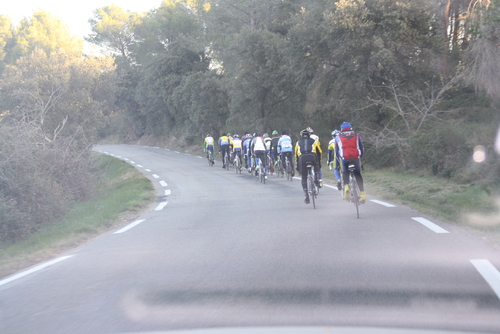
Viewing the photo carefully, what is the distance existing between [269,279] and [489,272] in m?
2.43

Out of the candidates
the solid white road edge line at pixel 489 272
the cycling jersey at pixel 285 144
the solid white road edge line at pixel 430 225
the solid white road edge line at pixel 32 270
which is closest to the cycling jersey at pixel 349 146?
the solid white road edge line at pixel 430 225

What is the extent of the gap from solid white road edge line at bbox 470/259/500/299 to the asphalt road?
1 cm

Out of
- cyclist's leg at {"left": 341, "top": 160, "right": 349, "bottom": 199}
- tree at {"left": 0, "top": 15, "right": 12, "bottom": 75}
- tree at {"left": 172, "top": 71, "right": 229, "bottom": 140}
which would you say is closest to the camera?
cyclist's leg at {"left": 341, "top": 160, "right": 349, "bottom": 199}

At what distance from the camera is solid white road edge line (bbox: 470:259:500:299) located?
205 inches

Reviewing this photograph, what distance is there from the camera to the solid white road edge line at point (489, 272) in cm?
520

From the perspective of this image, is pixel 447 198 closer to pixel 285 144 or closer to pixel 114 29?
pixel 285 144

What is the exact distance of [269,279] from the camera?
583 cm

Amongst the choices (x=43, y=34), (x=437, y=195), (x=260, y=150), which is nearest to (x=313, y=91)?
(x=260, y=150)

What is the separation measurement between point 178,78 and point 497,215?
128 ft

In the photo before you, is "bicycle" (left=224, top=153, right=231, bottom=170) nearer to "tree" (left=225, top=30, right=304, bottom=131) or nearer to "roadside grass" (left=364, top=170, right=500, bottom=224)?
"tree" (left=225, top=30, right=304, bottom=131)

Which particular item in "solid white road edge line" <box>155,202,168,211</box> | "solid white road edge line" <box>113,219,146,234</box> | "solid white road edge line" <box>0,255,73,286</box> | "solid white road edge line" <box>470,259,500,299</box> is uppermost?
"solid white road edge line" <box>470,259,500,299</box>

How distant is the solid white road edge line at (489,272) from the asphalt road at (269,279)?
10mm

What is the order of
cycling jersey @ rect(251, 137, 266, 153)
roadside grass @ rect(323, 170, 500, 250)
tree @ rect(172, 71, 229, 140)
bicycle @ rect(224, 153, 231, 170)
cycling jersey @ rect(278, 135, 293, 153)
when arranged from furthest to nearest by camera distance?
1. tree @ rect(172, 71, 229, 140)
2. bicycle @ rect(224, 153, 231, 170)
3. cycling jersey @ rect(251, 137, 266, 153)
4. cycling jersey @ rect(278, 135, 293, 153)
5. roadside grass @ rect(323, 170, 500, 250)

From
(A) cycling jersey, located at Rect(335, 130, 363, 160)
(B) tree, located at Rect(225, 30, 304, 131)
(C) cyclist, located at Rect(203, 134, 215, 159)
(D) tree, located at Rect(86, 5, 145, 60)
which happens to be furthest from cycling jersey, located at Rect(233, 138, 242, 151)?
(D) tree, located at Rect(86, 5, 145, 60)
